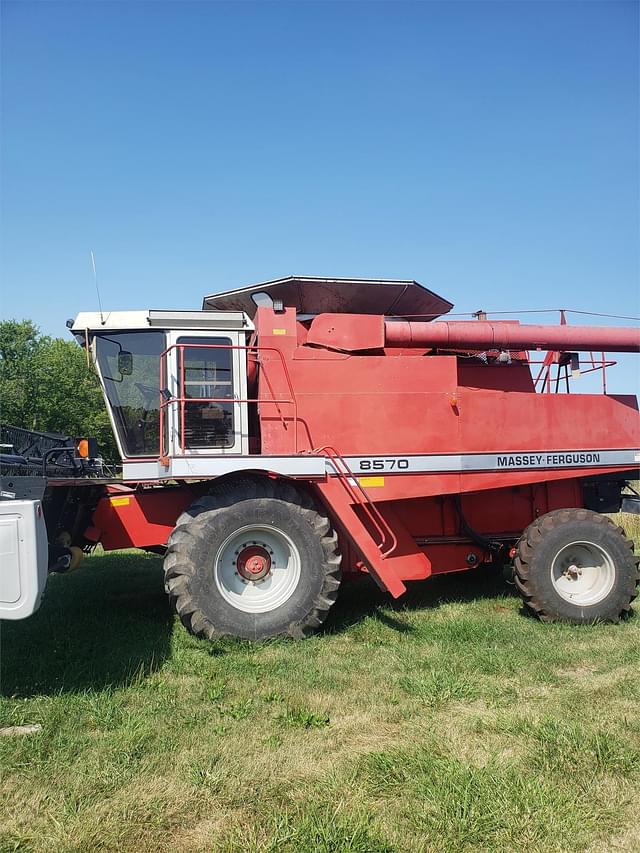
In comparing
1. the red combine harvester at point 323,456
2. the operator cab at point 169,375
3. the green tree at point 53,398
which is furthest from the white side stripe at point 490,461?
the green tree at point 53,398

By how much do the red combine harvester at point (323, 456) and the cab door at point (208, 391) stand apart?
0.05 ft

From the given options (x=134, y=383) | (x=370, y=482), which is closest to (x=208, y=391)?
(x=134, y=383)

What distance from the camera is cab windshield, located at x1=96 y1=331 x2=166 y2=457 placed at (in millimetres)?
6465

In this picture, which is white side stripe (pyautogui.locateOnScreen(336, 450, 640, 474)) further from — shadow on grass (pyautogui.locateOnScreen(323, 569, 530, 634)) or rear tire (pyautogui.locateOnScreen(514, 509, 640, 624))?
shadow on grass (pyautogui.locateOnScreen(323, 569, 530, 634))

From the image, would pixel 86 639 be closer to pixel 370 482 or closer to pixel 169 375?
pixel 169 375

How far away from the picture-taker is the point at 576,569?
6.73 meters

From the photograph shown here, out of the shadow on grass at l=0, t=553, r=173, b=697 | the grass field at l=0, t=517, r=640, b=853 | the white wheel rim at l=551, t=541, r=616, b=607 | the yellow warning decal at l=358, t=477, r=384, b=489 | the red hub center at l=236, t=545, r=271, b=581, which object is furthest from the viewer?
the white wheel rim at l=551, t=541, r=616, b=607

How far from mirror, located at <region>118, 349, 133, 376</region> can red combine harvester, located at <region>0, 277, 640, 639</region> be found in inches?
0.4

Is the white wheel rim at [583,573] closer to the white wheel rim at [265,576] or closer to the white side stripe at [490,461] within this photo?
the white side stripe at [490,461]

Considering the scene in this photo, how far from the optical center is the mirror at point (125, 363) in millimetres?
6465

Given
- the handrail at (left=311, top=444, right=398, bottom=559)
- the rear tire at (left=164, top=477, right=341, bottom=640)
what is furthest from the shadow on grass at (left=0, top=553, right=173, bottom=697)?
the handrail at (left=311, top=444, right=398, bottom=559)

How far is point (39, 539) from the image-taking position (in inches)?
165

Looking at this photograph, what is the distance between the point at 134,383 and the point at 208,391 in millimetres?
835

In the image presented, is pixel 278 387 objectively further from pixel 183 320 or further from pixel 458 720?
pixel 458 720
